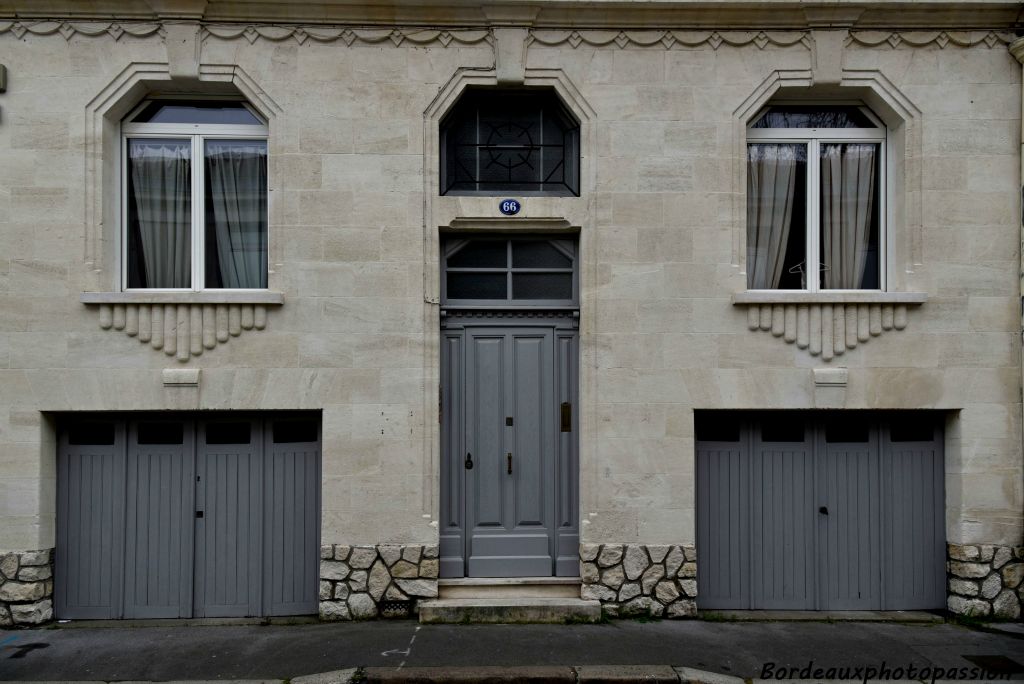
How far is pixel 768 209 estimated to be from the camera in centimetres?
785

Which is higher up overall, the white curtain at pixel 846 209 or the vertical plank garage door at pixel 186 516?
the white curtain at pixel 846 209

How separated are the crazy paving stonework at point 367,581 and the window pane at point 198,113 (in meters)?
4.37

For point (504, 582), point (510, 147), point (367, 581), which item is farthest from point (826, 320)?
point (367, 581)

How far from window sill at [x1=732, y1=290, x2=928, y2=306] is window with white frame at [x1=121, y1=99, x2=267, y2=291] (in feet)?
15.8

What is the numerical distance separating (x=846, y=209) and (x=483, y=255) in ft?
12.4

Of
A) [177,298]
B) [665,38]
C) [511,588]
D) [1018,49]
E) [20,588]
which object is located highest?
[665,38]

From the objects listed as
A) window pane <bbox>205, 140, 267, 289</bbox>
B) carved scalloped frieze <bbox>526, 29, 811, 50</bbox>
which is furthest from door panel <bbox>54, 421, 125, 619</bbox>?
carved scalloped frieze <bbox>526, 29, 811, 50</bbox>

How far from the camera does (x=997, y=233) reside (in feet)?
24.5

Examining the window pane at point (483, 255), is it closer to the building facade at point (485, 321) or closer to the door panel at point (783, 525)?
the building facade at point (485, 321)

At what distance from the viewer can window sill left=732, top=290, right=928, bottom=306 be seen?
7.36 metres

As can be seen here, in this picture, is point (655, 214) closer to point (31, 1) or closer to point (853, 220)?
point (853, 220)

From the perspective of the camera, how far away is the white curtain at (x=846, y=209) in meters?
7.82

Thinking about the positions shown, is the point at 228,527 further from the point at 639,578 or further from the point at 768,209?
the point at 768,209

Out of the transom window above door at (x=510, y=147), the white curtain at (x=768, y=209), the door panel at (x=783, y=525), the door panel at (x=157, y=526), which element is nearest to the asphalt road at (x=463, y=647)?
the door panel at (x=157, y=526)
